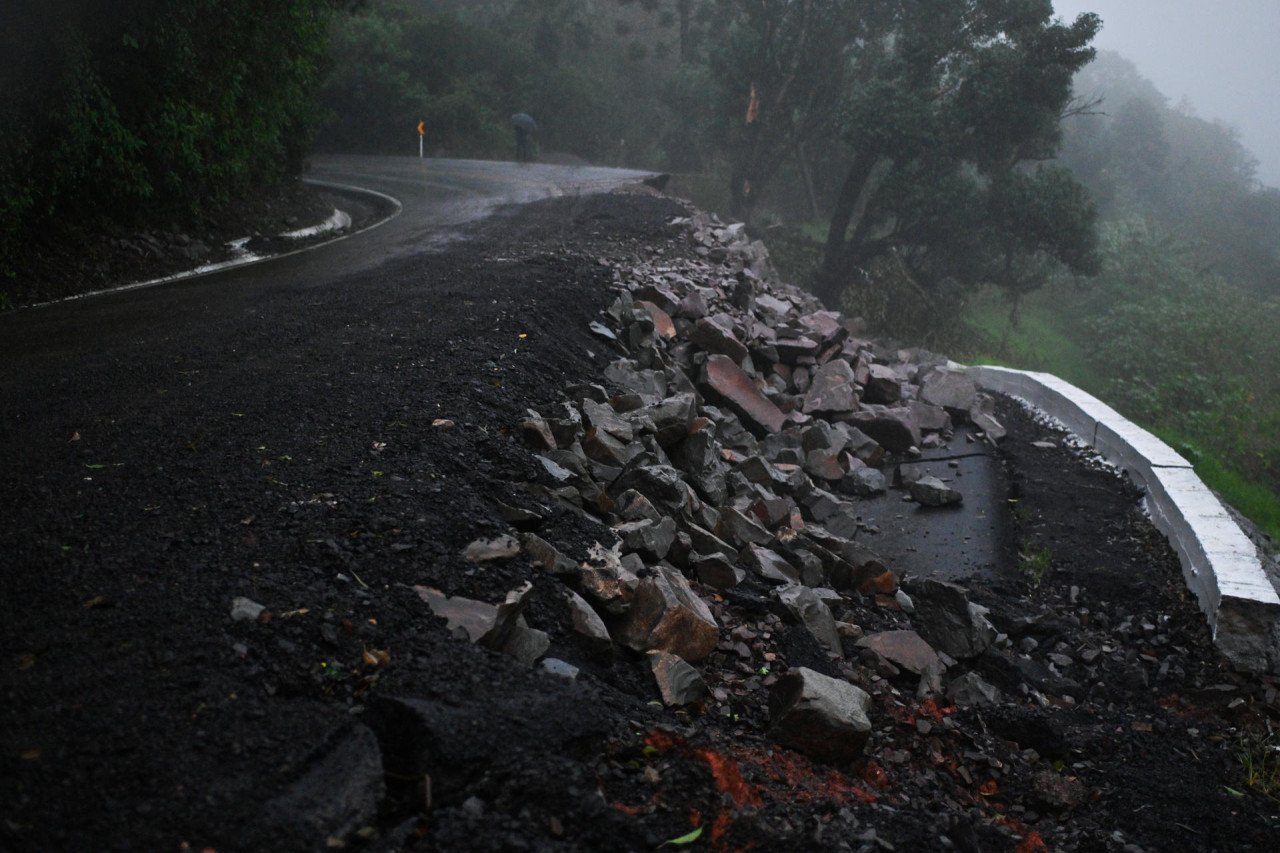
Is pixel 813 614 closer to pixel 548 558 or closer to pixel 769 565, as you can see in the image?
pixel 769 565

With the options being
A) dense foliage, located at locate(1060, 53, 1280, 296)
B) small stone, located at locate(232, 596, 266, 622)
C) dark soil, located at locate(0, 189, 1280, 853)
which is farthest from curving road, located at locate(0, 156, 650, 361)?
dense foliage, located at locate(1060, 53, 1280, 296)

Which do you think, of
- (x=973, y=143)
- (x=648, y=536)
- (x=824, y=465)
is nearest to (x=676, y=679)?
(x=648, y=536)

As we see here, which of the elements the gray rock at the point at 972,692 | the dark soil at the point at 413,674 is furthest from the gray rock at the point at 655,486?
the gray rock at the point at 972,692

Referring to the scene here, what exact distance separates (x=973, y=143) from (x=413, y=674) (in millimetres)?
21326

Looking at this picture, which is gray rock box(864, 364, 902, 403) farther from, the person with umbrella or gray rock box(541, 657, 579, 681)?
the person with umbrella

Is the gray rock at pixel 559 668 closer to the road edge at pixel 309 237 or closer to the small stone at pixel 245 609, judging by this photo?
the small stone at pixel 245 609

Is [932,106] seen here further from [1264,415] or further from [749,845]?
[749,845]

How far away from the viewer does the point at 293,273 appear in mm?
9500

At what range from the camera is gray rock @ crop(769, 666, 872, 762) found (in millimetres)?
3225

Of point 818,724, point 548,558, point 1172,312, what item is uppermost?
point 548,558

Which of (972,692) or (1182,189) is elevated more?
(1182,189)

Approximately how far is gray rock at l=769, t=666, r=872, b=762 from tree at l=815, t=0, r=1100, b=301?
1932 centimetres

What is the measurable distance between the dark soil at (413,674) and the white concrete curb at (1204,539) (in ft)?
0.58

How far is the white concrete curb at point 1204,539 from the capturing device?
486 centimetres
